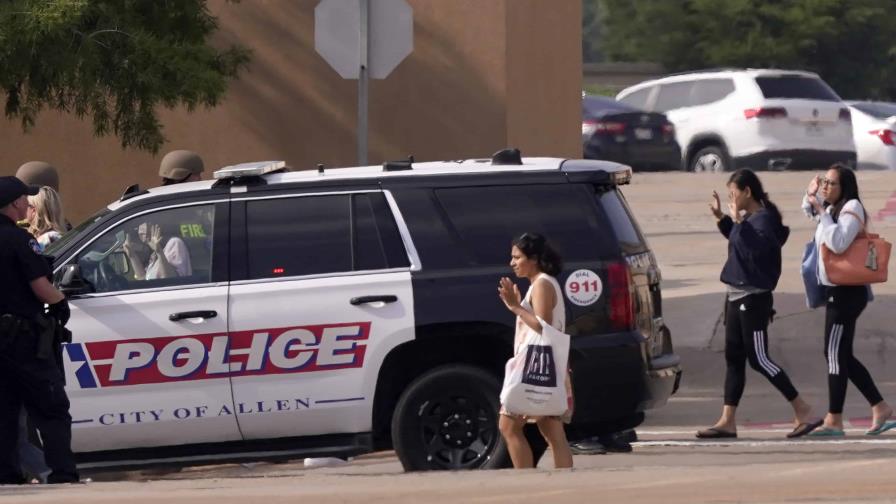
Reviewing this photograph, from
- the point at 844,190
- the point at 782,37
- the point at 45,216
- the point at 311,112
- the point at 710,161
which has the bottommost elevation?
the point at 45,216

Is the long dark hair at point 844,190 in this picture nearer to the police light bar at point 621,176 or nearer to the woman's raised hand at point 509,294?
the police light bar at point 621,176

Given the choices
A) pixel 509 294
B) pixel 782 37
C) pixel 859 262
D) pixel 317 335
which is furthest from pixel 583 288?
pixel 782 37

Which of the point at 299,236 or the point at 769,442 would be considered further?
the point at 769,442

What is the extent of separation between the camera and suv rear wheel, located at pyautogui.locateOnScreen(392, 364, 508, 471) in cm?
862

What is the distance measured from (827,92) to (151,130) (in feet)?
51.0

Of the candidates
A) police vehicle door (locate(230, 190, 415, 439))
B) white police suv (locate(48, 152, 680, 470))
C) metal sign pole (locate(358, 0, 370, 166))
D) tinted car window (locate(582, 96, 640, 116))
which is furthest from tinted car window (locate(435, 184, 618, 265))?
tinted car window (locate(582, 96, 640, 116))

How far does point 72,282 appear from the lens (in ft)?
28.1

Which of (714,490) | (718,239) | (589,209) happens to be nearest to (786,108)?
(718,239)

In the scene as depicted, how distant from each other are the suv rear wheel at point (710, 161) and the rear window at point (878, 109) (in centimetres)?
377

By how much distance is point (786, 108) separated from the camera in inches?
966

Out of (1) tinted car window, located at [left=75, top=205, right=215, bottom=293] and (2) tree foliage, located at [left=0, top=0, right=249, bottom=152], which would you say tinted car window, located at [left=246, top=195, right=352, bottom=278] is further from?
(2) tree foliage, located at [left=0, top=0, right=249, bottom=152]

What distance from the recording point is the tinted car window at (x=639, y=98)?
2731 centimetres

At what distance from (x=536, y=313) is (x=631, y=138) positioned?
58.5 feet

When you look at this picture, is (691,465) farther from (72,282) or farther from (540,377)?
(72,282)
